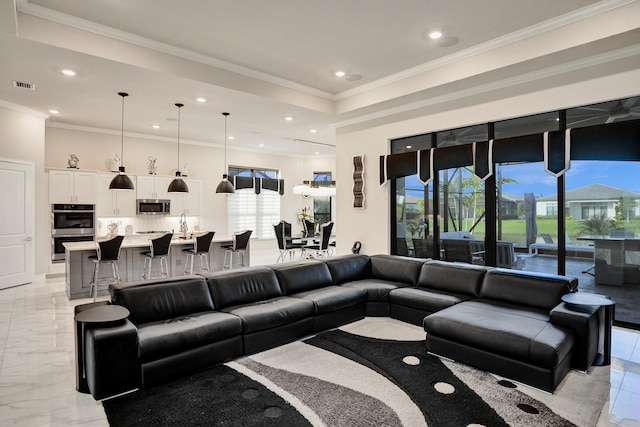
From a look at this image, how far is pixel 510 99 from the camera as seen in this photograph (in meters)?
5.14

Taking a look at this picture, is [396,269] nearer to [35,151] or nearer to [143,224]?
[143,224]

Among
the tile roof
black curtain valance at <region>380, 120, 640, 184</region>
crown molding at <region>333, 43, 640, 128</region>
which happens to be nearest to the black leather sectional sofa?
the tile roof

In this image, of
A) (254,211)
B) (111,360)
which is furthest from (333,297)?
(254,211)

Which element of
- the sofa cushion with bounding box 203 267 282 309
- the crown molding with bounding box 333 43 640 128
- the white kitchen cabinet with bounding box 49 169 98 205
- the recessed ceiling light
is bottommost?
the sofa cushion with bounding box 203 267 282 309

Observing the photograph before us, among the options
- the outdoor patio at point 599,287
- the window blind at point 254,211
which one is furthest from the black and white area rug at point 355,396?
the window blind at point 254,211

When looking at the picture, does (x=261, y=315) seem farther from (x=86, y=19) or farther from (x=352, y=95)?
(x=352, y=95)

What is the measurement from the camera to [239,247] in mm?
7254

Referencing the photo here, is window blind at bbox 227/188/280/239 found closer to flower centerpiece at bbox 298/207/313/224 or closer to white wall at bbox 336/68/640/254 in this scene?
flower centerpiece at bbox 298/207/313/224

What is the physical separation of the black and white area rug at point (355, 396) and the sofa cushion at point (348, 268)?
1538mm

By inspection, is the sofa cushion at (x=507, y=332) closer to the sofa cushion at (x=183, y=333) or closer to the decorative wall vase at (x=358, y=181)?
the sofa cushion at (x=183, y=333)

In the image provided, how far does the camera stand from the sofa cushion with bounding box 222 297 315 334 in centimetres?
343

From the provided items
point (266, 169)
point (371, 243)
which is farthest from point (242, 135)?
point (371, 243)

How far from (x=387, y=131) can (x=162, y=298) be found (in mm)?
4931

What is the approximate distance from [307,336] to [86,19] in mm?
4339
